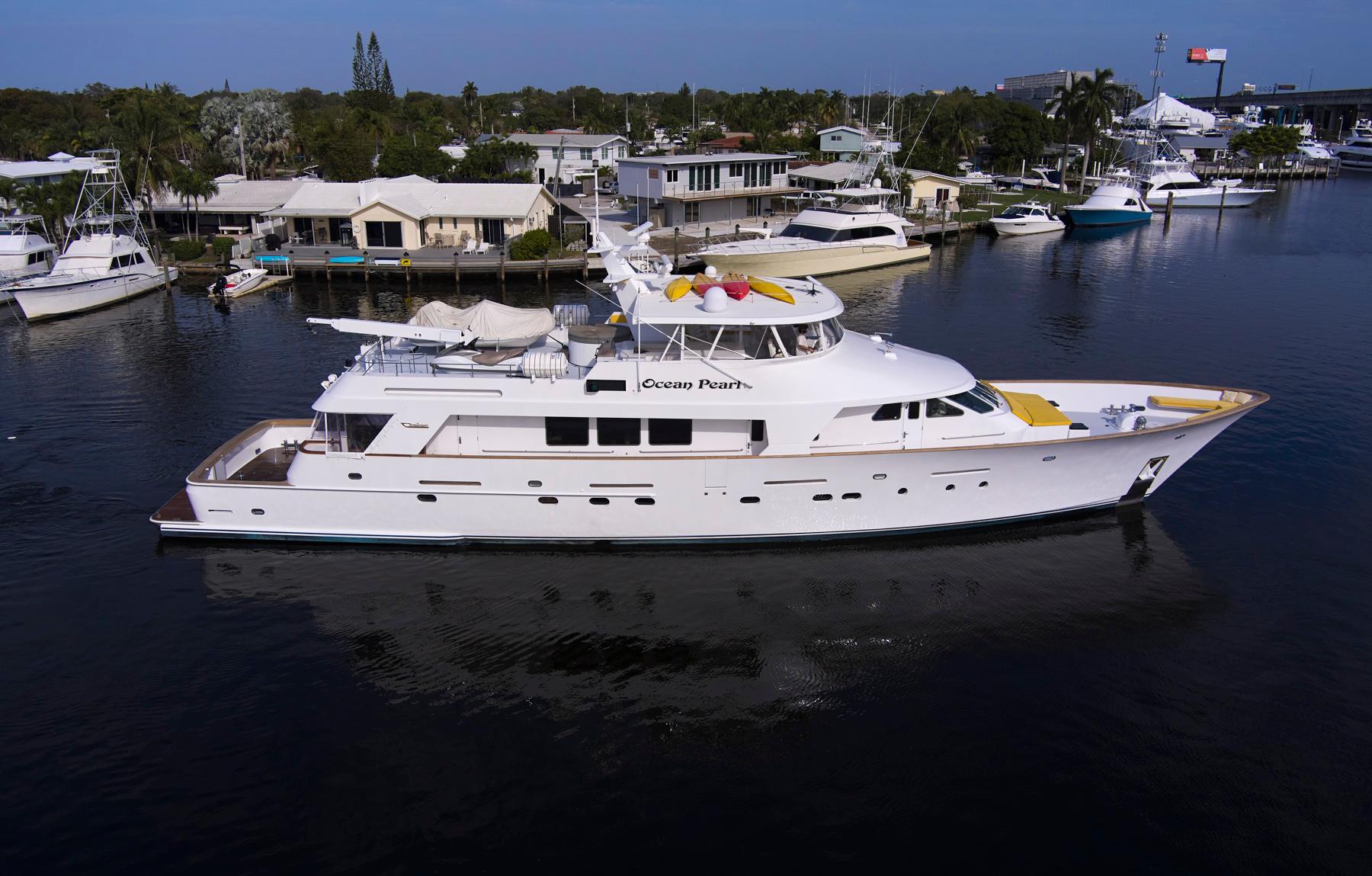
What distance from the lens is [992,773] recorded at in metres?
12.4

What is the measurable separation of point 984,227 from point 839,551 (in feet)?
171

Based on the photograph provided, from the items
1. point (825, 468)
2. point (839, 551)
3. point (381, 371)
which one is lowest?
point (839, 551)

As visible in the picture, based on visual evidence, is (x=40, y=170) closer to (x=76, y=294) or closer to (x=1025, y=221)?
(x=76, y=294)

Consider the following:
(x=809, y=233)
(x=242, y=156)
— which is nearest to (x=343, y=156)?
(x=242, y=156)

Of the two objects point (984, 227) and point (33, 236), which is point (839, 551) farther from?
point (984, 227)

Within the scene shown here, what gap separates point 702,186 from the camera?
57.1 meters

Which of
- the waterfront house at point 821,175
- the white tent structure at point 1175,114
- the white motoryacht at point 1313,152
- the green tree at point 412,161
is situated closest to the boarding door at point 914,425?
the waterfront house at point 821,175

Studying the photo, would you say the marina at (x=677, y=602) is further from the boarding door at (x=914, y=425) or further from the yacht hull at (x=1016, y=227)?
the yacht hull at (x=1016, y=227)

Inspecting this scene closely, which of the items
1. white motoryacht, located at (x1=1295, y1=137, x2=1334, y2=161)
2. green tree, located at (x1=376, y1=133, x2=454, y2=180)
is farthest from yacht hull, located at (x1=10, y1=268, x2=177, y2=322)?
white motoryacht, located at (x1=1295, y1=137, x2=1334, y2=161)

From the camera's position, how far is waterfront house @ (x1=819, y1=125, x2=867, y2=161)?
83188mm

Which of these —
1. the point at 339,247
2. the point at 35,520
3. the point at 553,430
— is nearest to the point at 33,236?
the point at 339,247

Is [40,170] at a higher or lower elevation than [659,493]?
higher

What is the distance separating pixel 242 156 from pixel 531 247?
33127 mm

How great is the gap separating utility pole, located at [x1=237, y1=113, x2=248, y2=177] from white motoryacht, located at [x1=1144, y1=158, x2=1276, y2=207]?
232ft
